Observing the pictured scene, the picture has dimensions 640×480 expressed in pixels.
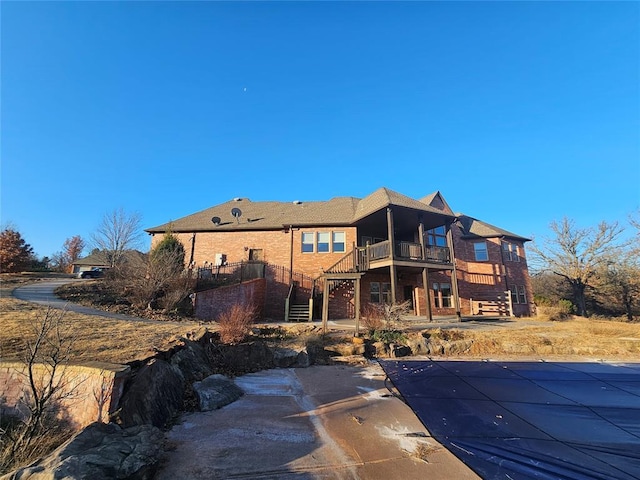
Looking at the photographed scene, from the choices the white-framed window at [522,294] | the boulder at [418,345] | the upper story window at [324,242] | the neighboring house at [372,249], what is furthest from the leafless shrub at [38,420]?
the white-framed window at [522,294]

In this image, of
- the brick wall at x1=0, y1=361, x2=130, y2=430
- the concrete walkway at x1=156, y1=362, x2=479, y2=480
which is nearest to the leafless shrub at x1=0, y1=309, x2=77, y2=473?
the brick wall at x1=0, y1=361, x2=130, y2=430

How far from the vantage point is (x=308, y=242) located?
19.7m

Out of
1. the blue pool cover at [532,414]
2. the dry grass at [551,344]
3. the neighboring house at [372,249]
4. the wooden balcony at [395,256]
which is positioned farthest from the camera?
the neighboring house at [372,249]

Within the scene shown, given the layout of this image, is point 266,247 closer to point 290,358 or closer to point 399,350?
point 290,358

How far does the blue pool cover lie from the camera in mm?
3889

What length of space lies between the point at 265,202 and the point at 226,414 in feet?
69.4

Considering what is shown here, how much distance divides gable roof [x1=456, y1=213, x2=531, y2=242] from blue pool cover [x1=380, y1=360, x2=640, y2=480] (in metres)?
14.4

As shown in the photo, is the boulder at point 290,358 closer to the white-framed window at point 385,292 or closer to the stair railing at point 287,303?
the stair railing at point 287,303

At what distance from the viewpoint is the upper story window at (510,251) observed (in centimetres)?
2261

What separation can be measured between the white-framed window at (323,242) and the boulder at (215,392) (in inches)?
515

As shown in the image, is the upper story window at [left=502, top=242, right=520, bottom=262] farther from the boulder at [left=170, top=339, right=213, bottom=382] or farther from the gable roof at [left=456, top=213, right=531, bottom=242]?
the boulder at [left=170, top=339, right=213, bottom=382]

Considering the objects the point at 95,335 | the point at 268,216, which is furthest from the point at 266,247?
the point at 95,335

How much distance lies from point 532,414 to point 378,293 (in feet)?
45.4

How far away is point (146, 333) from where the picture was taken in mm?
8750
